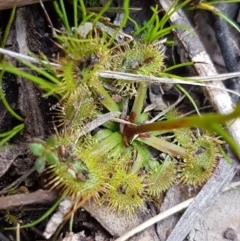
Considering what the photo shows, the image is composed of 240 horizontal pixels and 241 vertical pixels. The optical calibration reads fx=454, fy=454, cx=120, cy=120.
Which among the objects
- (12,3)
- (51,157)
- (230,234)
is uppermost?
(12,3)

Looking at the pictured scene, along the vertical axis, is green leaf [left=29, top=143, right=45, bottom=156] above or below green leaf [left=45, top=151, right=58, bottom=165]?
above

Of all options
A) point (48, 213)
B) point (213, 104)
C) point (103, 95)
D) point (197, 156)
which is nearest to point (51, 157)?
point (48, 213)

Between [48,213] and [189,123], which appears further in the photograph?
[48,213]

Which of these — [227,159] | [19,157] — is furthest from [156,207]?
[19,157]

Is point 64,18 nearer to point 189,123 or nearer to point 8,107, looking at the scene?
point 8,107

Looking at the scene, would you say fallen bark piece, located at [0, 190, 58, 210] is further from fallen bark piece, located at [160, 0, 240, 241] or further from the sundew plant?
fallen bark piece, located at [160, 0, 240, 241]

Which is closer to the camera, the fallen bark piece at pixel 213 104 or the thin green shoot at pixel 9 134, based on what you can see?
the thin green shoot at pixel 9 134

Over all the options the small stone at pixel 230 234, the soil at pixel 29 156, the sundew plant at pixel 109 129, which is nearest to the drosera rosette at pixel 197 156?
the sundew plant at pixel 109 129

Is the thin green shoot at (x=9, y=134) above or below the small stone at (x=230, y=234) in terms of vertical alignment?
above

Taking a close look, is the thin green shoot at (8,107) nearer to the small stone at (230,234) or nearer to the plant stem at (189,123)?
the plant stem at (189,123)

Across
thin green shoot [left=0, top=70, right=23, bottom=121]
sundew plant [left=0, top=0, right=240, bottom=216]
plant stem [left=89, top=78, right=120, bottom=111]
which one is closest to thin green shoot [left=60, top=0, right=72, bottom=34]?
sundew plant [left=0, top=0, right=240, bottom=216]
